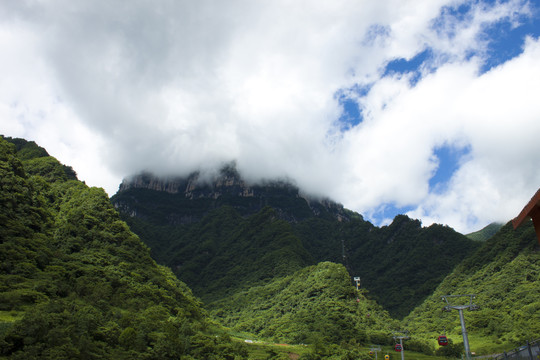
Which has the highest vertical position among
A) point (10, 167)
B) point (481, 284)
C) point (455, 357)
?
point (10, 167)

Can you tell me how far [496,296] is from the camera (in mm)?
97500

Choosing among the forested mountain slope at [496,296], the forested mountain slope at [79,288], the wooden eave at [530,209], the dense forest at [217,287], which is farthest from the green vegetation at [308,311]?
the wooden eave at [530,209]

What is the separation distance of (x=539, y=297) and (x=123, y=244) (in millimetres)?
85805

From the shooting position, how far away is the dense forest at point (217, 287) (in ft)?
146

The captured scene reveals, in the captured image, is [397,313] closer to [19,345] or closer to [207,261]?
[207,261]

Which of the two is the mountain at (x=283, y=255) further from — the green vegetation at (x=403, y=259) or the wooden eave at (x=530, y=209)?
the wooden eave at (x=530, y=209)

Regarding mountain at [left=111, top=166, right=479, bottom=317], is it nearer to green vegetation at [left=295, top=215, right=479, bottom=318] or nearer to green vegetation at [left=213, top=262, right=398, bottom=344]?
green vegetation at [left=295, top=215, right=479, bottom=318]

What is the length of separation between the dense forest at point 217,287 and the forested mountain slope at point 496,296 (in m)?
0.41

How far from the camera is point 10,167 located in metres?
67.2

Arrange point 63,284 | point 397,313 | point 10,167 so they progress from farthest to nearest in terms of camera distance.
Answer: point 397,313
point 10,167
point 63,284

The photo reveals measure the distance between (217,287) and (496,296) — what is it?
8865 centimetres

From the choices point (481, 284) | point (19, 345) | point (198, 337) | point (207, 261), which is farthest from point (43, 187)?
point (481, 284)

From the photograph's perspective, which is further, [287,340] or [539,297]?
[287,340]

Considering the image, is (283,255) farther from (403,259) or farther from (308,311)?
(403,259)
